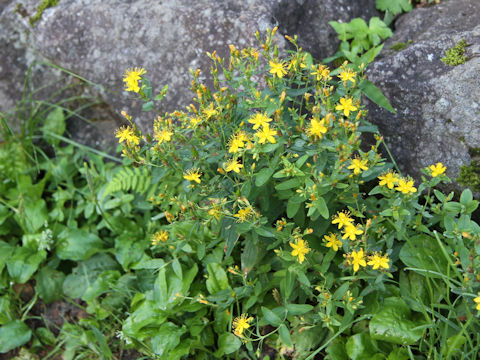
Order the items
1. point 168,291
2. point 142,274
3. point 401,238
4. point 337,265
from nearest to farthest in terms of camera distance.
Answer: point 401,238, point 337,265, point 168,291, point 142,274

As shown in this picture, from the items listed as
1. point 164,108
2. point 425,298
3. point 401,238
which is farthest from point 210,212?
point 164,108

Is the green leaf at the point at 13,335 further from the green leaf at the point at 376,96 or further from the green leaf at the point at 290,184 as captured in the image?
the green leaf at the point at 376,96

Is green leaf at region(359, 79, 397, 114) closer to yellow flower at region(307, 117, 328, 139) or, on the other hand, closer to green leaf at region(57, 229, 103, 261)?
yellow flower at region(307, 117, 328, 139)

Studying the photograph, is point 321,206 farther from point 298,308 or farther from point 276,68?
point 276,68

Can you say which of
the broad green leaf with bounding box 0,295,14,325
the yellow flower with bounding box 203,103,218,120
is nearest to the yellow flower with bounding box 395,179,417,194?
the yellow flower with bounding box 203,103,218,120

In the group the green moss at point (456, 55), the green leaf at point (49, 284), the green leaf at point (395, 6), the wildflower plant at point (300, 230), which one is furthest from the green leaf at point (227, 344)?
the green leaf at point (395, 6)

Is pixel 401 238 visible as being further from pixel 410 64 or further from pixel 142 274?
pixel 142 274

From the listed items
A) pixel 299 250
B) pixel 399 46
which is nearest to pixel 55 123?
pixel 299 250
